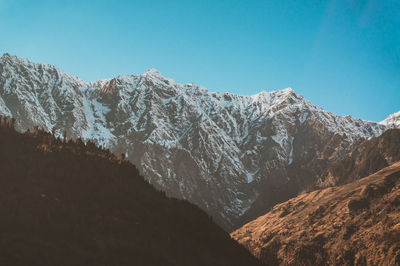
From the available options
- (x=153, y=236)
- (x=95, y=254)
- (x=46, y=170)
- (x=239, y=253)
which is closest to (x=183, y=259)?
(x=153, y=236)

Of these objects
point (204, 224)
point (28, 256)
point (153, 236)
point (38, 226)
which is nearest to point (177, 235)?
point (153, 236)

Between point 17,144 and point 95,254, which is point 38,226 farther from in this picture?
point 17,144

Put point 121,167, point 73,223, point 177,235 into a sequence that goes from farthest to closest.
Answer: point 121,167 → point 177,235 → point 73,223

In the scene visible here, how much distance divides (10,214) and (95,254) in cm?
2044

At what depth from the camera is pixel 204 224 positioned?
145 m

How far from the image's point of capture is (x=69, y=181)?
123188 mm

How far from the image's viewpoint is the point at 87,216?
349ft

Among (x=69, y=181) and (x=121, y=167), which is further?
(x=121, y=167)

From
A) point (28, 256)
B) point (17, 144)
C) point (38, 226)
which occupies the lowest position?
point (28, 256)

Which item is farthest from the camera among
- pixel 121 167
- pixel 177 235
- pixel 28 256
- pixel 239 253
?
pixel 121 167

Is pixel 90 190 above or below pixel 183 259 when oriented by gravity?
above

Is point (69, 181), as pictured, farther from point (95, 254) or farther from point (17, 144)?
point (95, 254)

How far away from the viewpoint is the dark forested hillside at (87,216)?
3319 inches

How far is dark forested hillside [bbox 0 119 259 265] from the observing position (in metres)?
84.3
